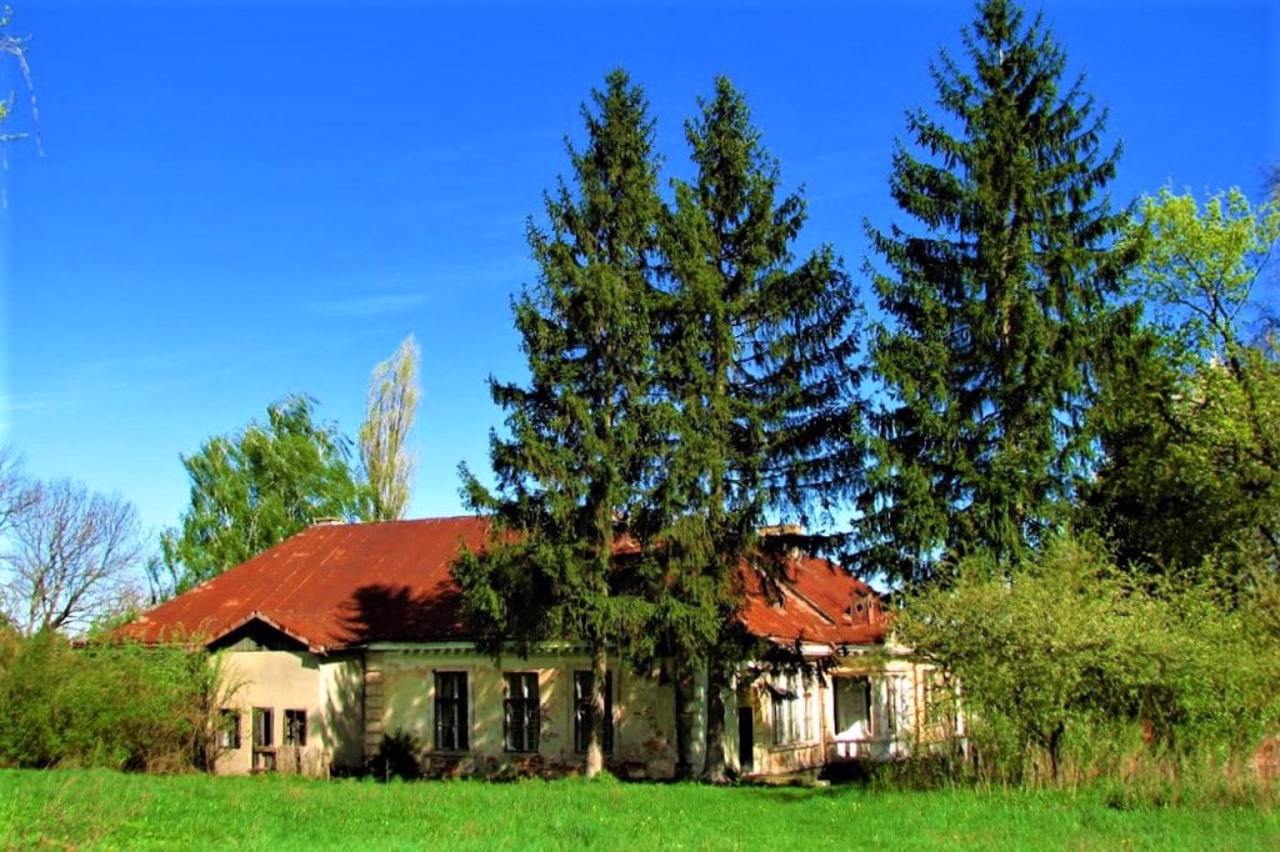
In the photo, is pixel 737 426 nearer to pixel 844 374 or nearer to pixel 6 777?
pixel 844 374

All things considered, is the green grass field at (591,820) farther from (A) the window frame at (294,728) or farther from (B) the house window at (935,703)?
(A) the window frame at (294,728)

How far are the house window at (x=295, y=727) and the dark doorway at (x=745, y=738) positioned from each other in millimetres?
10420

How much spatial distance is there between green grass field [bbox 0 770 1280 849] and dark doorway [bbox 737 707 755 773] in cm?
682

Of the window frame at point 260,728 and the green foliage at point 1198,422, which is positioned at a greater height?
the green foliage at point 1198,422

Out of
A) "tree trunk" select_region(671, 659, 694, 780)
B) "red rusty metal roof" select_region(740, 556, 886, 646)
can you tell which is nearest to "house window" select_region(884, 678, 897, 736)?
"red rusty metal roof" select_region(740, 556, 886, 646)

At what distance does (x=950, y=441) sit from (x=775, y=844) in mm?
10599

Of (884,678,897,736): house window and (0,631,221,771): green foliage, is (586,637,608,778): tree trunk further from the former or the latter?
(884,678,897,736): house window

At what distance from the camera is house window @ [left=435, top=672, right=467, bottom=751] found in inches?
1116

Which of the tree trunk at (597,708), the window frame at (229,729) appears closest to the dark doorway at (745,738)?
the tree trunk at (597,708)

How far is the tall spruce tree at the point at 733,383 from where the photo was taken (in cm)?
2330

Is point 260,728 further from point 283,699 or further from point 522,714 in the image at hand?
point 522,714

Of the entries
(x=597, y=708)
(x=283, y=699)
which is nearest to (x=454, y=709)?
(x=283, y=699)

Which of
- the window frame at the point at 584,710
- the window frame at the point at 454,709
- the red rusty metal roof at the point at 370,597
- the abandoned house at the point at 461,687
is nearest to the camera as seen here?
the abandoned house at the point at 461,687

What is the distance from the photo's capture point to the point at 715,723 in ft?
82.1
